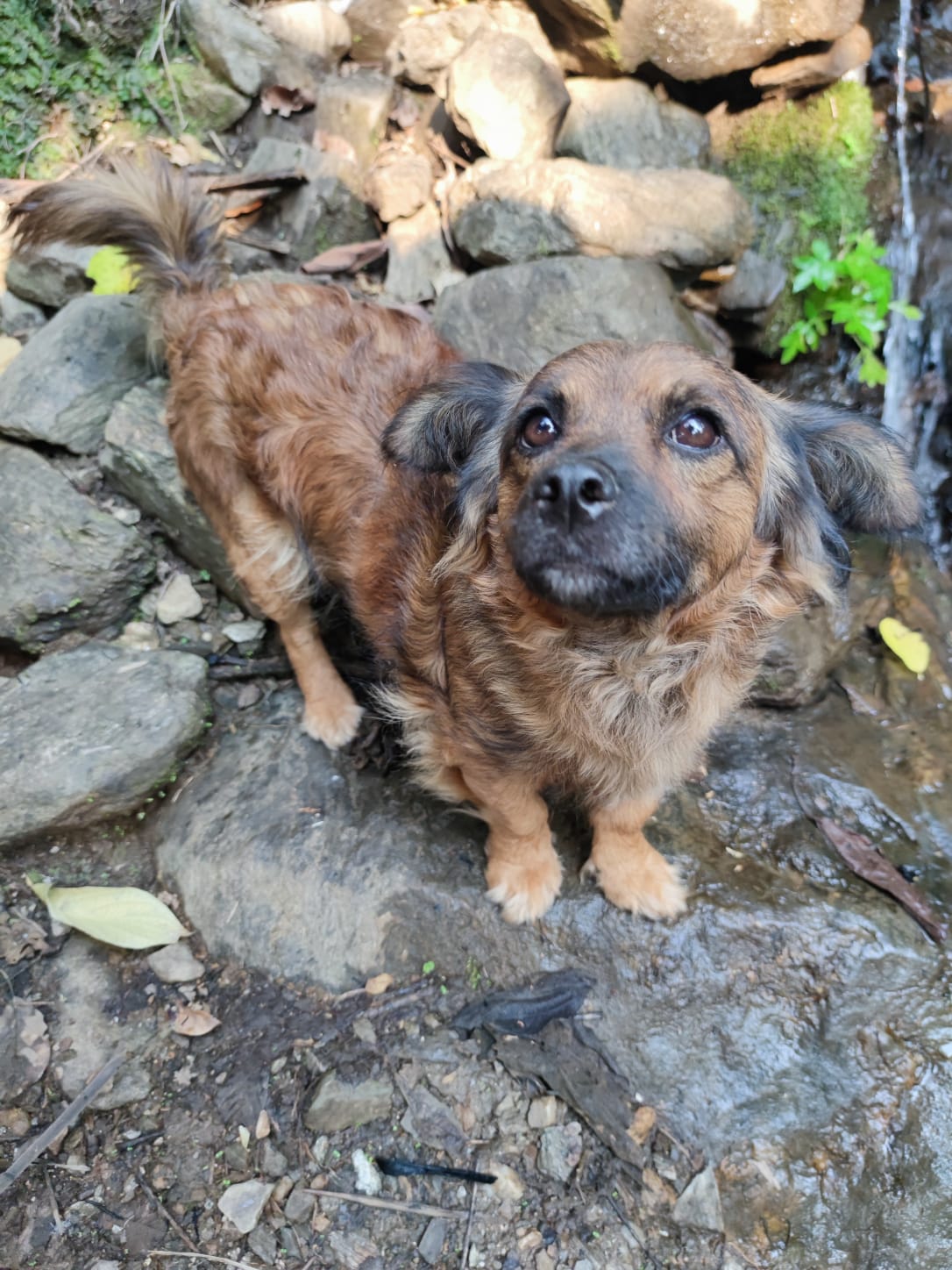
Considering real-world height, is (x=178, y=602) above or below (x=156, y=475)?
below

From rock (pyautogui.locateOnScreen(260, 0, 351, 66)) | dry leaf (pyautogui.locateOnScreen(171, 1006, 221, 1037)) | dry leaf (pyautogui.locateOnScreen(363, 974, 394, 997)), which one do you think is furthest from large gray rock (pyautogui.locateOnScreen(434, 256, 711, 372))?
dry leaf (pyautogui.locateOnScreen(171, 1006, 221, 1037))

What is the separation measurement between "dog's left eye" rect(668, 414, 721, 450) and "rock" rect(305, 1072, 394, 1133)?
Answer: 223 cm

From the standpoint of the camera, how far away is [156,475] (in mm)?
3670

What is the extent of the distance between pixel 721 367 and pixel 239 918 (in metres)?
2.49

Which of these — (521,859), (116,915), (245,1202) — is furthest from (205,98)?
(245,1202)

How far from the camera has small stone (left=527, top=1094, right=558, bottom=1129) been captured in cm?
268

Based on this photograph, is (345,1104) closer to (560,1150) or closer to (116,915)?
(560,1150)

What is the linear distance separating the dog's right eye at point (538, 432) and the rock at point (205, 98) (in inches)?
168

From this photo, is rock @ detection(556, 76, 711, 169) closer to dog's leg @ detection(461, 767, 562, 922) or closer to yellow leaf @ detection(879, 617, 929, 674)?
yellow leaf @ detection(879, 617, 929, 674)

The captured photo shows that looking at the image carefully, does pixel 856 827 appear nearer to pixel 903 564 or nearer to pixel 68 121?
pixel 903 564

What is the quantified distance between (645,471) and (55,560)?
106 inches

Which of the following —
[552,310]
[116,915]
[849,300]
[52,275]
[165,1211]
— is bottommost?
[165,1211]

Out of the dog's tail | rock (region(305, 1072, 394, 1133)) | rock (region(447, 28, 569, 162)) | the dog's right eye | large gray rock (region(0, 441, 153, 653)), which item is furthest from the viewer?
rock (region(447, 28, 569, 162))

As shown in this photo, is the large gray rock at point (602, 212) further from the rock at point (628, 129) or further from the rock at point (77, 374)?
the rock at point (77, 374)
